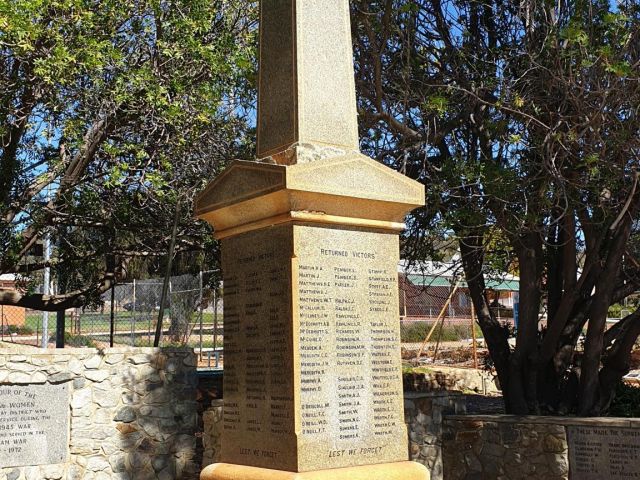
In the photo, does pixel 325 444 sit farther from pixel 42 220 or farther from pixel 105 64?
pixel 42 220

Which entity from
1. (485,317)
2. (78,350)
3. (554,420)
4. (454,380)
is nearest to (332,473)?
(554,420)

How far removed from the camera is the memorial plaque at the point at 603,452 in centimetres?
956

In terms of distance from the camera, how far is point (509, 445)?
10648 mm

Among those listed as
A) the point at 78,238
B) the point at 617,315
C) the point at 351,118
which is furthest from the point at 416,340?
the point at 351,118

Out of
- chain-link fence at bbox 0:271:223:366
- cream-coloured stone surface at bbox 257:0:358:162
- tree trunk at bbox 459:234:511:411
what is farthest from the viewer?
chain-link fence at bbox 0:271:223:366

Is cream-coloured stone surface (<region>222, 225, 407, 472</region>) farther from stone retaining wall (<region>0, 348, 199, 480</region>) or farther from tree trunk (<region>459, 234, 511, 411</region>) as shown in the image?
tree trunk (<region>459, 234, 511, 411</region>)

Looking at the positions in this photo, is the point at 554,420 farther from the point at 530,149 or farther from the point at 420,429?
the point at 530,149

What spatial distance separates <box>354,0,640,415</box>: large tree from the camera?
9.80 m

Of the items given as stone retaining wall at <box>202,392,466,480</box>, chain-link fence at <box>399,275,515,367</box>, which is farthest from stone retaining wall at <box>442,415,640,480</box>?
chain-link fence at <box>399,275,515,367</box>

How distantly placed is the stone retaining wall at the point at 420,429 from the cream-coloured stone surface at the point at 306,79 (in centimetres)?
623

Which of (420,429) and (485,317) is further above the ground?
(485,317)

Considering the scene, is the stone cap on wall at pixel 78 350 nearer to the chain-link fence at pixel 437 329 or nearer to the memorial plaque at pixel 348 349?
the memorial plaque at pixel 348 349

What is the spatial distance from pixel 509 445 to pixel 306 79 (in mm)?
6806

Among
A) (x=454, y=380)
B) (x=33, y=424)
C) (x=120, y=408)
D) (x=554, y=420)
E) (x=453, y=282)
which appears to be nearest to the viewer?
(x=554, y=420)
